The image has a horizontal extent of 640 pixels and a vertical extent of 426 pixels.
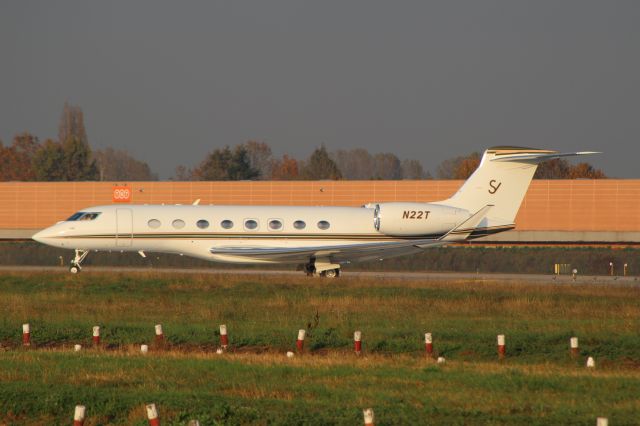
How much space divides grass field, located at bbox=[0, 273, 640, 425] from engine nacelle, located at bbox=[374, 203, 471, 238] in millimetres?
3679

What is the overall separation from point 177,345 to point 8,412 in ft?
22.9

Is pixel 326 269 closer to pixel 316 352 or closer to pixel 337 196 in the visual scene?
pixel 316 352

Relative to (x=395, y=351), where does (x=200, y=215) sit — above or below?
above

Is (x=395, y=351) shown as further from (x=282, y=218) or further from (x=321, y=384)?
(x=282, y=218)

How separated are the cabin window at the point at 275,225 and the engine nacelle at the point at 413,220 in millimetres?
3518

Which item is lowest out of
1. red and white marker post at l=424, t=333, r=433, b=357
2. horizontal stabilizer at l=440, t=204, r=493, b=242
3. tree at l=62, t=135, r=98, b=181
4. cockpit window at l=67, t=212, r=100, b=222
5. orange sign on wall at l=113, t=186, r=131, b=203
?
red and white marker post at l=424, t=333, r=433, b=357

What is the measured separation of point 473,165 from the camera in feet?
364

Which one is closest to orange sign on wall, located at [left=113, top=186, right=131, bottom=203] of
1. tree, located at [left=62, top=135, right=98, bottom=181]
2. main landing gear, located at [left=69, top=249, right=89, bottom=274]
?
main landing gear, located at [left=69, top=249, right=89, bottom=274]

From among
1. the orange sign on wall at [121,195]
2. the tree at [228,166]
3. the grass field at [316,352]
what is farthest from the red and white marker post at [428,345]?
the tree at [228,166]

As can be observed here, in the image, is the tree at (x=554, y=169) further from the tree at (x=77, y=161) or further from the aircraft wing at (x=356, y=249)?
the aircraft wing at (x=356, y=249)

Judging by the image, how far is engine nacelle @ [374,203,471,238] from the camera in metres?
35.8

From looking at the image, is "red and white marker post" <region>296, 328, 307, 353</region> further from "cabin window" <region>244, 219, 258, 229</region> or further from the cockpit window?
the cockpit window

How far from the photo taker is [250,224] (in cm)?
3534

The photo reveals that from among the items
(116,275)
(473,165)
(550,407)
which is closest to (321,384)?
(550,407)
